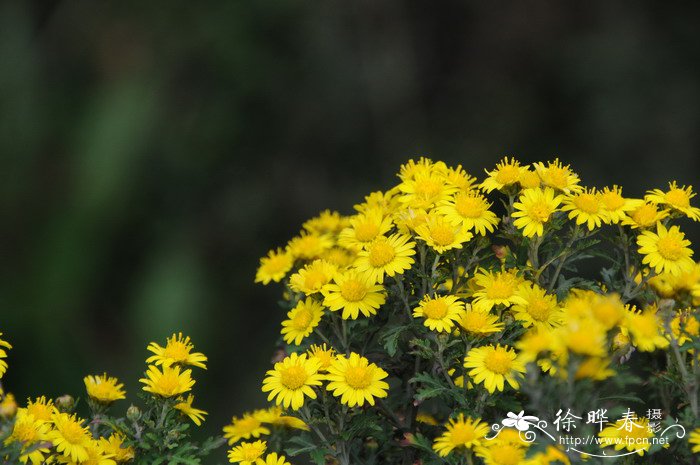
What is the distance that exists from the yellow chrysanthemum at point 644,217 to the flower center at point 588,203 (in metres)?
0.06

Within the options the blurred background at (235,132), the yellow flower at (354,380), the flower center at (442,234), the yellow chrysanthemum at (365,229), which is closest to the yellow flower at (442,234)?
the flower center at (442,234)

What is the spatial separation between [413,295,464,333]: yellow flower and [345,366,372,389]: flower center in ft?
0.40

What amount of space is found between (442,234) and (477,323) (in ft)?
0.52

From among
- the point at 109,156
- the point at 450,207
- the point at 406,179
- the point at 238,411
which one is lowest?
the point at 450,207

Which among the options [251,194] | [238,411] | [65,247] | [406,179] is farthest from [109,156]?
[406,179]

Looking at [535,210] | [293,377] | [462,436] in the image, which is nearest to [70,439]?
[293,377]

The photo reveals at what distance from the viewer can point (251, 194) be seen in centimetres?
388

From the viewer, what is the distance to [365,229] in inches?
63.8

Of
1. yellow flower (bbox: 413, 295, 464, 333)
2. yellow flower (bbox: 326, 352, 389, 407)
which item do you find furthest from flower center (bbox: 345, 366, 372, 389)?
yellow flower (bbox: 413, 295, 464, 333)

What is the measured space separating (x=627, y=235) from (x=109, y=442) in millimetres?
937

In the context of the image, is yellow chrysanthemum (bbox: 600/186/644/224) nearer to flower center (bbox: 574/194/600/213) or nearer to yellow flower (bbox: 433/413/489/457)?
flower center (bbox: 574/194/600/213)

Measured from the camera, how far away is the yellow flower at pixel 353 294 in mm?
1507

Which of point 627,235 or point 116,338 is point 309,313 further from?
point 116,338

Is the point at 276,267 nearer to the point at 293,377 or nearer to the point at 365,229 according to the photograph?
the point at 365,229
